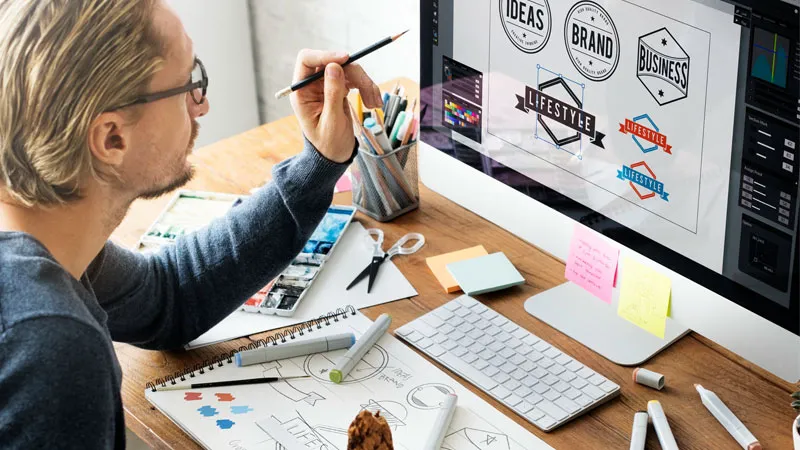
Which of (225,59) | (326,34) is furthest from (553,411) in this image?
(225,59)

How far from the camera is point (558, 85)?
115 centimetres

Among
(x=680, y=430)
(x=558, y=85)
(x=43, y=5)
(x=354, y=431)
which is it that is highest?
(x=43, y=5)

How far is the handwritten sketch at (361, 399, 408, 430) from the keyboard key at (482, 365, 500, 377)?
0.38 feet

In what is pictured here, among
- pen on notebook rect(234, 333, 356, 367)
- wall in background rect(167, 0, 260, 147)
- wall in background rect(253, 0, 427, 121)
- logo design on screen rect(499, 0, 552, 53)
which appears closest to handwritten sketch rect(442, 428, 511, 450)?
pen on notebook rect(234, 333, 356, 367)

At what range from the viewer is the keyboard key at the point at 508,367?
117cm

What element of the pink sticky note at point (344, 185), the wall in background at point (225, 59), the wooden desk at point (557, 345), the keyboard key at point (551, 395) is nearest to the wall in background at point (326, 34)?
A: the wall in background at point (225, 59)

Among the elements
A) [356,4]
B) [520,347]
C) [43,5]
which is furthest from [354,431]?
[356,4]

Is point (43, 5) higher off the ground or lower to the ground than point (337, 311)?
Answer: higher

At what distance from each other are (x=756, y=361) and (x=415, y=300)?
0.44 metres

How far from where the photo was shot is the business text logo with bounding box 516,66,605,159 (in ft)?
3.73

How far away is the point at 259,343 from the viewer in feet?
4.00

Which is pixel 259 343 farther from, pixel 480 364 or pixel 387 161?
pixel 387 161

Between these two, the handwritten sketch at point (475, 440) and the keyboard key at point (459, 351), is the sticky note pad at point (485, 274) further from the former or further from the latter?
the handwritten sketch at point (475, 440)

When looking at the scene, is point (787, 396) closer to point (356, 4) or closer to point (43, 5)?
point (43, 5)
